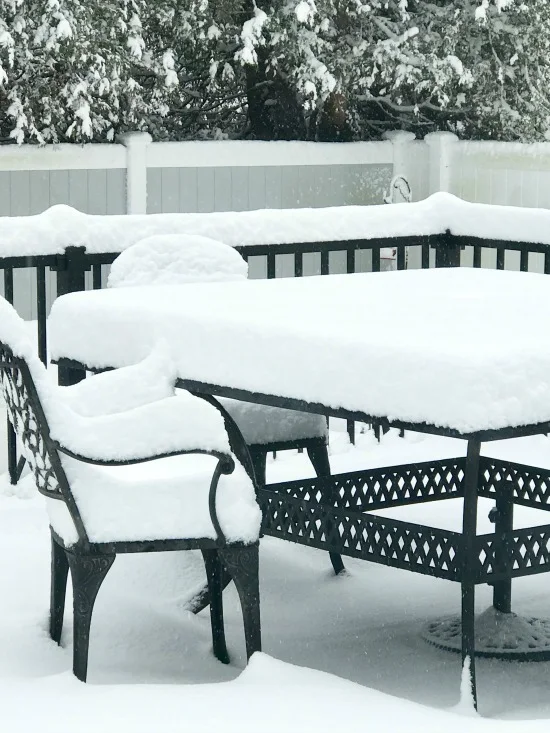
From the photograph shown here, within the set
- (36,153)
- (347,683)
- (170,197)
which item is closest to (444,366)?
(347,683)

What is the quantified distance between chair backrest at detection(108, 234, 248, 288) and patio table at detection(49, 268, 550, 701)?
32cm

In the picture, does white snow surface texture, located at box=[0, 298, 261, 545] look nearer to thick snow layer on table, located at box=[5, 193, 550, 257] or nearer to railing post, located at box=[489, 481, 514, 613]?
railing post, located at box=[489, 481, 514, 613]

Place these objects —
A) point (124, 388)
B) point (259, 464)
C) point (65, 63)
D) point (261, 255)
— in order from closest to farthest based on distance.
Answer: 1. point (124, 388)
2. point (259, 464)
3. point (261, 255)
4. point (65, 63)

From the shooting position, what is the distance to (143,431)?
2.83m

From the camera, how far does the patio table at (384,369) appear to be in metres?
2.69

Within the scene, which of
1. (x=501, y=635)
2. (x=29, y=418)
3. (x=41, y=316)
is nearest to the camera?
(x=29, y=418)

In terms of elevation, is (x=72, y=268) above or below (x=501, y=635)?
above

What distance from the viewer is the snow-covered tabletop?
267 centimetres

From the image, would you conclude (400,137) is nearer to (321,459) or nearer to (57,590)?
(321,459)

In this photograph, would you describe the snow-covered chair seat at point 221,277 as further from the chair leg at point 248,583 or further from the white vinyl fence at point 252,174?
the white vinyl fence at point 252,174

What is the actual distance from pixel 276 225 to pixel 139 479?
213 cm

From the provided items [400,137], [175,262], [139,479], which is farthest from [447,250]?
[400,137]

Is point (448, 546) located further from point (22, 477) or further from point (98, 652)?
point (22, 477)

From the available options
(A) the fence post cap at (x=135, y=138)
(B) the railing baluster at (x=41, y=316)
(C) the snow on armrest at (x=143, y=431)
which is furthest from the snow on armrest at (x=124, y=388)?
(A) the fence post cap at (x=135, y=138)
